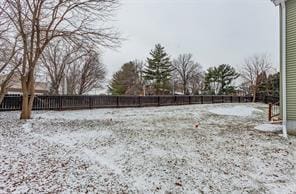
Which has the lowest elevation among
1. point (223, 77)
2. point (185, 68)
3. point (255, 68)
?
point (223, 77)

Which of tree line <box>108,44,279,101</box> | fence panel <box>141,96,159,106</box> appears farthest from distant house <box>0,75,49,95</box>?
tree line <box>108,44,279,101</box>

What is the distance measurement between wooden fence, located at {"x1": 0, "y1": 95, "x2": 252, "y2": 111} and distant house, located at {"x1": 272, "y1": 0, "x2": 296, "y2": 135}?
1190 centimetres

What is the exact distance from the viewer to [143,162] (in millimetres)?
4922

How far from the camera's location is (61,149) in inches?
222

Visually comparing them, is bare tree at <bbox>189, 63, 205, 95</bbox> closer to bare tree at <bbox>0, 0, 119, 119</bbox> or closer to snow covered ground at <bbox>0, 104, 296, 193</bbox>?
bare tree at <bbox>0, 0, 119, 119</bbox>

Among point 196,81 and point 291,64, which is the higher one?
point 196,81

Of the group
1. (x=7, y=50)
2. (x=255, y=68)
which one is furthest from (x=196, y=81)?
(x=7, y=50)

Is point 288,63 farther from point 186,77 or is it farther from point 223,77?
point 186,77

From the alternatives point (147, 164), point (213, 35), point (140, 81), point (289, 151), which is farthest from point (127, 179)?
point (140, 81)

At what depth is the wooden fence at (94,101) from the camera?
13.1 m

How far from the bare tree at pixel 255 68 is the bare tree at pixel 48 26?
81.9 feet

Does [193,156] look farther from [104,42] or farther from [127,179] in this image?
[104,42]

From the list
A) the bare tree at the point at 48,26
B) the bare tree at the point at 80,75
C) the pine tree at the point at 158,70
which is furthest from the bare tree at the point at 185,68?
the bare tree at the point at 48,26

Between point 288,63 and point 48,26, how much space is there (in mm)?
10139
